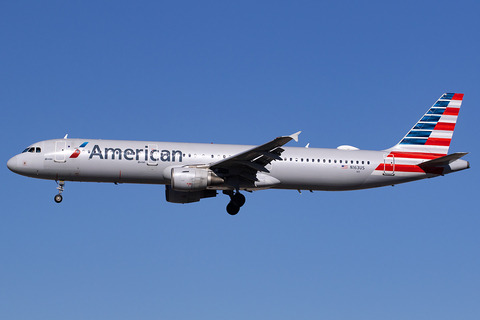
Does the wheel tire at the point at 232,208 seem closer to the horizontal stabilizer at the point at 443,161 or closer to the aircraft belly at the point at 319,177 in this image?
the aircraft belly at the point at 319,177

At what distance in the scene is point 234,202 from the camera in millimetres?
34938

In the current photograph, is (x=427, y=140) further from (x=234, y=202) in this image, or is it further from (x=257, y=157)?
(x=234, y=202)

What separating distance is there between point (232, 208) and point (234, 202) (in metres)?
0.44

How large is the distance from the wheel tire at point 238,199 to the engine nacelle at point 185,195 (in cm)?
160

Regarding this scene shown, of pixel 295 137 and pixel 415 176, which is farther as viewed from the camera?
pixel 415 176

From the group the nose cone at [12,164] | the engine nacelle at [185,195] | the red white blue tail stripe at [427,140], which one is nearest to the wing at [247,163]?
the engine nacelle at [185,195]

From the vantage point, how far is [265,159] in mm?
31938

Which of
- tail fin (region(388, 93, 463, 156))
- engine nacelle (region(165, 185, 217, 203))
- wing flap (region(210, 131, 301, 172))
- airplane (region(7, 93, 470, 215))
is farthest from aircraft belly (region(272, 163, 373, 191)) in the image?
engine nacelle (region(165, 185, 217, 203))

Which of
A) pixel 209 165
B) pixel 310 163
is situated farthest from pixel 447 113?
pixel 209 165

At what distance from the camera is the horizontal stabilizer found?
32991mm

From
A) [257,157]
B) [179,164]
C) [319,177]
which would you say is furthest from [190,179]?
[319,177]

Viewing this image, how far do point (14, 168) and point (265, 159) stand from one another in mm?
14363

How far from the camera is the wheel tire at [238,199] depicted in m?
34.8

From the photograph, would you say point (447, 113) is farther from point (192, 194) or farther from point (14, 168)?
point (14, 168)
